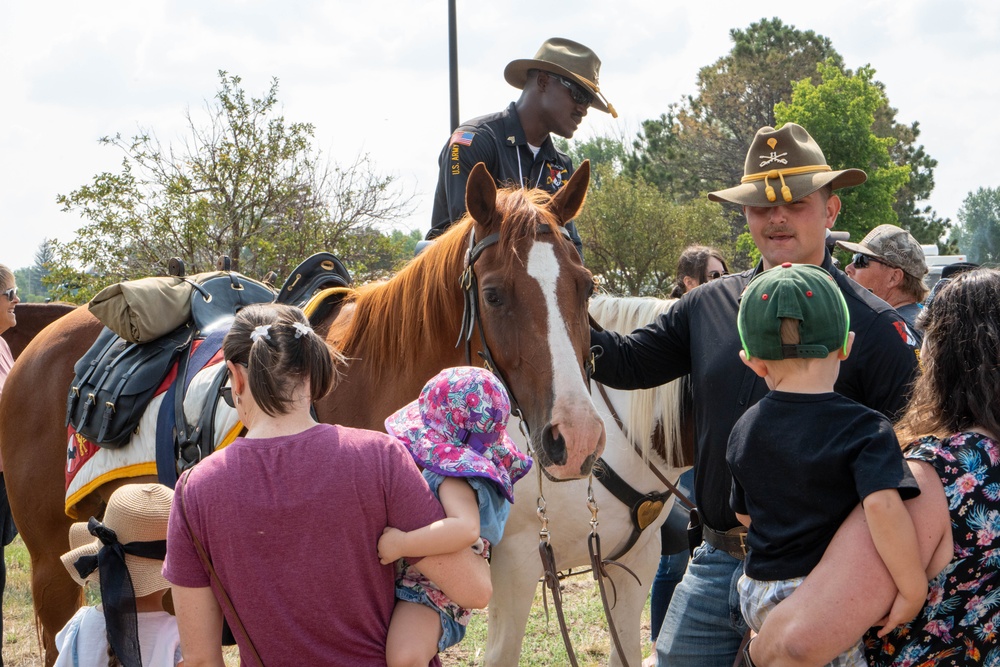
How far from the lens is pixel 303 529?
1790 mm

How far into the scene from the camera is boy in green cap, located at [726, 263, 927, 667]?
1678 mm

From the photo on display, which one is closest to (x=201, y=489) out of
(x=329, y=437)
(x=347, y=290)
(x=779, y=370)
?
(x=329, y=437)

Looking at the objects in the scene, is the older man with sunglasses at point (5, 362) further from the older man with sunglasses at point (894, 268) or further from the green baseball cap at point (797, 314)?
the older man with sunglasses at point (894, 268)

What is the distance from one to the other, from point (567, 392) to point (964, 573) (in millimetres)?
1125

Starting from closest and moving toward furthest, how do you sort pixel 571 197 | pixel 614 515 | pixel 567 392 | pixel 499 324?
pixel 567 392, pixel 499 324, pixel 571 197, pixel 614 515

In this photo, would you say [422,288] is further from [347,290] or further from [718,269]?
[718,269]

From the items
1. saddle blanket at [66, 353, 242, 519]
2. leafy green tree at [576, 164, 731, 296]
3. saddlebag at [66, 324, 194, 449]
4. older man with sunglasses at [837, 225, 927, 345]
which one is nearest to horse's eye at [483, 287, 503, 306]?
saddle blanket at [66, 353, 242, 519]

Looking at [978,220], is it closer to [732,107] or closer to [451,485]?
[732,107]

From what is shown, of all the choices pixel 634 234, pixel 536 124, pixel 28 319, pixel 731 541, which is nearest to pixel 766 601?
pixel 731 541

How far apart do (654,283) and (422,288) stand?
21366 mm

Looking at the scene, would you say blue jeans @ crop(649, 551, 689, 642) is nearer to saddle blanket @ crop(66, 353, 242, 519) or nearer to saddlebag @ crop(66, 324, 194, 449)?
saddle blanket @ crop(66, 353, 242, 519)

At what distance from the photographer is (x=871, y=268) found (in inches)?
198

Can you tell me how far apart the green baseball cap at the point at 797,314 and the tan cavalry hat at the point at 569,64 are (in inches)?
87.3

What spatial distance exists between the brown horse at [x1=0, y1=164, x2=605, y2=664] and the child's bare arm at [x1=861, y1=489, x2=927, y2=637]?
3.07ft
